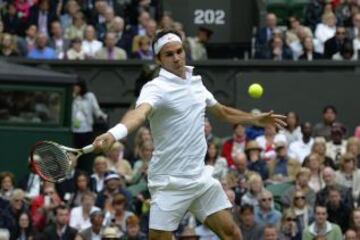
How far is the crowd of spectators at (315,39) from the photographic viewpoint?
25609 millimetres

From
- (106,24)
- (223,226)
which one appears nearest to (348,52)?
(106,24)

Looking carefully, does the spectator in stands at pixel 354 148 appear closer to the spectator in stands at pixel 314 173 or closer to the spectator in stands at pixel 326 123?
the spectator in stands at pixel 314 173

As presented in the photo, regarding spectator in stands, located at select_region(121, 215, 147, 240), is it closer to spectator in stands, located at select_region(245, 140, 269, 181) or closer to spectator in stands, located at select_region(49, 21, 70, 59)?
spectator in stands, located at select_region(245, 140, 269, 181)

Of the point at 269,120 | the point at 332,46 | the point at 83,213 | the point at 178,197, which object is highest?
the point at 269,120

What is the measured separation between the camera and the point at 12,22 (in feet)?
86.1

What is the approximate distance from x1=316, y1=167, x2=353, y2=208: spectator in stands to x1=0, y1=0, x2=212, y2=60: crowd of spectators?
516 centimetres

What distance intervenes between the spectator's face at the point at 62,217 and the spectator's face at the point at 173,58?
6.54 metres

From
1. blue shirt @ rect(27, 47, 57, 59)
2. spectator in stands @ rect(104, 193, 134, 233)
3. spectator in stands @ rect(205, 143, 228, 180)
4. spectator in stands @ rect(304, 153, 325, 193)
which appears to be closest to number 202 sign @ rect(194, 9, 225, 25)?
blue shirt @ rect(27, 47, 57, 59)

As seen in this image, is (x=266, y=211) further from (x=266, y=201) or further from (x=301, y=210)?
(x=301, y=210)

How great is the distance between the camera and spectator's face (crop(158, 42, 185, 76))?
44.8 ft

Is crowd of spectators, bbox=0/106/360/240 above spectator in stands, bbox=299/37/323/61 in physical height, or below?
below

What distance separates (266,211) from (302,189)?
738mm

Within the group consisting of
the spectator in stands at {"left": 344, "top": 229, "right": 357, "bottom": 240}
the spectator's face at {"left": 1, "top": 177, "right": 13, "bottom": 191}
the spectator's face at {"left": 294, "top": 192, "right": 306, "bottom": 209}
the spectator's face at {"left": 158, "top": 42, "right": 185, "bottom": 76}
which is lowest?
the spectator in stands at {"left": 344, "top": 229, "right": 357, "bottom": 240}

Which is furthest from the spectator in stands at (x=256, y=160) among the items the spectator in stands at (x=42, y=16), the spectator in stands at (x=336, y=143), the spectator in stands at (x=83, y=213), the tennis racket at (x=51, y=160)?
the tennis racket at (x=51, y=160)
